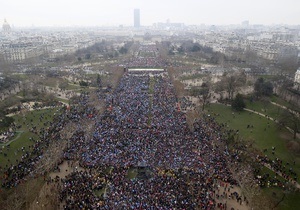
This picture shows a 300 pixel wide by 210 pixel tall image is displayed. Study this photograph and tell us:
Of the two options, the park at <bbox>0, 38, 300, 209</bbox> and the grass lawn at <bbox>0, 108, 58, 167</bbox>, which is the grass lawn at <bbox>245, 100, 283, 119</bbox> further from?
the grass lawn at <bbox>0, 108, 58, 167</bbox>

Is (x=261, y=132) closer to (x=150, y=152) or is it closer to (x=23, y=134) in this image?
(x=150, y=152)

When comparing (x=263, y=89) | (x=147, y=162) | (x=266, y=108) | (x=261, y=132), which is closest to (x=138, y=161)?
(x=147, y=162)

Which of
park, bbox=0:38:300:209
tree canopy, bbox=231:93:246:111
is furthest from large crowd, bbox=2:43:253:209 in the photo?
tree canopy, bbox=231:93:246:111

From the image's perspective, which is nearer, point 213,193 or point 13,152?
point 213,193

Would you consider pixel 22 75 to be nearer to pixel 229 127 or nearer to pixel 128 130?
pixel 128 130

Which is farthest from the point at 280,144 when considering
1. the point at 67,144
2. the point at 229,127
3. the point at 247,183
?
the point at 67,144

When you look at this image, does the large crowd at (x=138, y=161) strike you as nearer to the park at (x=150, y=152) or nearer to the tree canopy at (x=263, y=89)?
the park at (x=150, y=152)

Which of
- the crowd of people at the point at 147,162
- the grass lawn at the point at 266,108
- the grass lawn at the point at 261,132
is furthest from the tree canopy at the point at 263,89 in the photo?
the crowd of people at the point at 147,162

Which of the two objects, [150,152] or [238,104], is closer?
[150,152]
